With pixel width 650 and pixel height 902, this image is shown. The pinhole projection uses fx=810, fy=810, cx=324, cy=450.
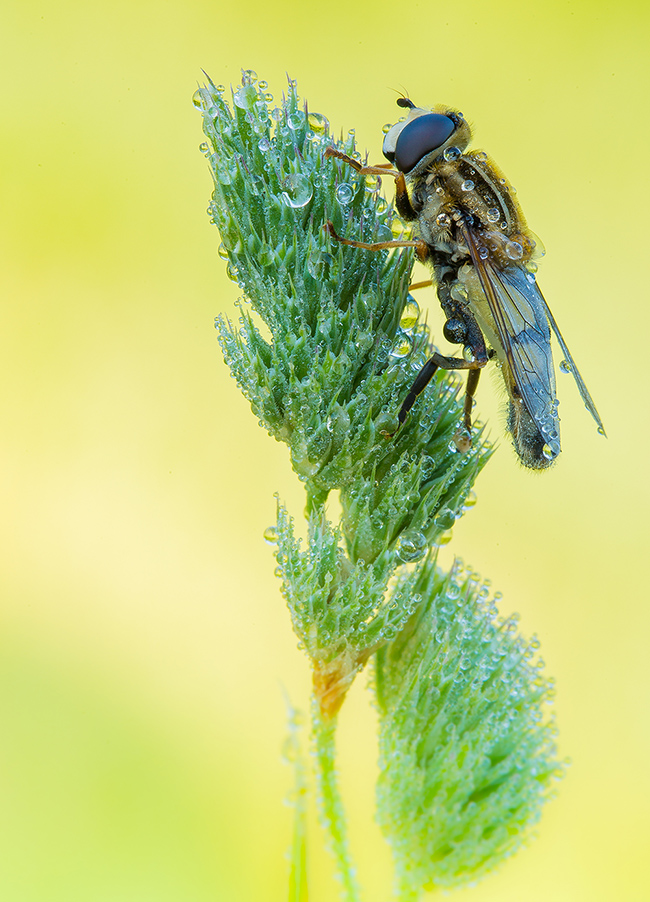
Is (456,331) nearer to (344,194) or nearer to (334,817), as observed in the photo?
(344,194)

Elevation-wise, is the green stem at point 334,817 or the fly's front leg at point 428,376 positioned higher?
the fly's front leg at point 428,376

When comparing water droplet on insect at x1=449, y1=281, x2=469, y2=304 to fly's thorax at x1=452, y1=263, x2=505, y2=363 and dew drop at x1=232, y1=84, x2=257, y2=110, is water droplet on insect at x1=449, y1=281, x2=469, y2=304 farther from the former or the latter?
dew drop at x1=232, y1=84, x2=257, y2=110

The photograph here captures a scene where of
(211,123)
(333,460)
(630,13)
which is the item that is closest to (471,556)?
(333,460)

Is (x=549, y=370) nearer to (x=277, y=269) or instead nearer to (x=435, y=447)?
(x=435, y=447)

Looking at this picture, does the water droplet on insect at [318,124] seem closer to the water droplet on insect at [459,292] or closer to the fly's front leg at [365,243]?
the fly's front leg at [365,243]

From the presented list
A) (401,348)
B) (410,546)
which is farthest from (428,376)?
(410,546)

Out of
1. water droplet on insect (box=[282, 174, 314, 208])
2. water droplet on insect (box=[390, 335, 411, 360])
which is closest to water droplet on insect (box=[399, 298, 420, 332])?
water droplet on insect (box=[390, 335, 411, 360])

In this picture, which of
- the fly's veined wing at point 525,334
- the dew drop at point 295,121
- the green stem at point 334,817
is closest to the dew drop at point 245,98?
the dew drop at point 295,121
